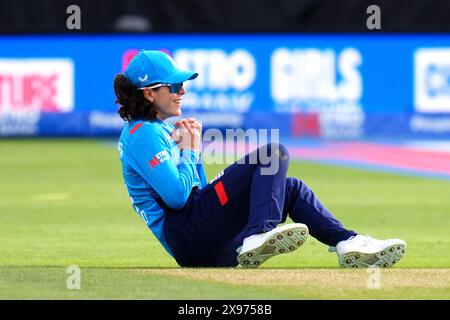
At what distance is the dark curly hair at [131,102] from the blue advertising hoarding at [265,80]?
13972 millimetres

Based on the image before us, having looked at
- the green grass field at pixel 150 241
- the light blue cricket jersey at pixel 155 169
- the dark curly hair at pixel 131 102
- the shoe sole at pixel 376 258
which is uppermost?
the dark curly hair at pixel 131 102

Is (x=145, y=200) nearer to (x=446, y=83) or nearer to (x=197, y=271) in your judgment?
(x=197, y=271)

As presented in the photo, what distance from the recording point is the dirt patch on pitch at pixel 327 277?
6.93m

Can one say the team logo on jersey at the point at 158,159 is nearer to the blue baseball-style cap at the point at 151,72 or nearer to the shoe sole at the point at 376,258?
the blue baseball-style cap at the point at 151,72

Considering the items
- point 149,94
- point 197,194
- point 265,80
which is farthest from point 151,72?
point 265,80

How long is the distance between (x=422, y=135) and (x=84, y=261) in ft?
46.6

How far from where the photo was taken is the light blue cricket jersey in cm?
732

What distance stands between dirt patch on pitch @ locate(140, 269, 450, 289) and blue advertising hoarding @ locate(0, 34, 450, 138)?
46.6 feet

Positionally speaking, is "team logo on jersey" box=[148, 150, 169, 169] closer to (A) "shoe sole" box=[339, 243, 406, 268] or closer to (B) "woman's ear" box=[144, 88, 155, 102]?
(B) "woman's ear" box=[144, 88, 155, 102]

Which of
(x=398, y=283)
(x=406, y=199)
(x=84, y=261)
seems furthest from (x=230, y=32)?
(x=398, y=283)

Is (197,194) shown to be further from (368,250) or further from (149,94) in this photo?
(368,250)

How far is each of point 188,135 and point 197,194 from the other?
1.23 ft

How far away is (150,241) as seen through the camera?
10164 millimetres

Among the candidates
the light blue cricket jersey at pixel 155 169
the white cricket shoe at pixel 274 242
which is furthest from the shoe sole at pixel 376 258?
the light blue cricket jersey at pixel 155 169
